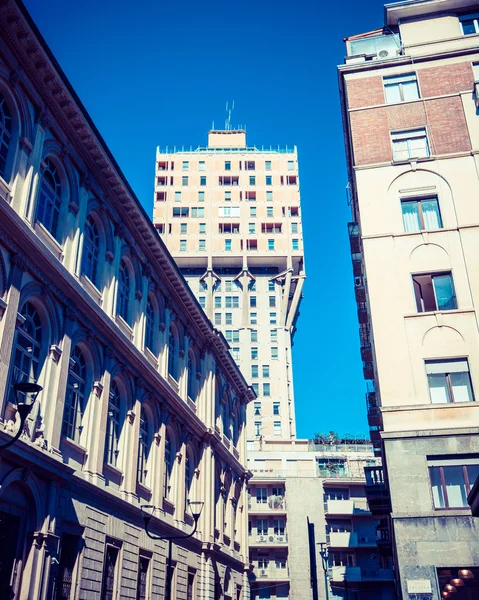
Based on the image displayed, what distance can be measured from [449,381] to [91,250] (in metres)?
13.7

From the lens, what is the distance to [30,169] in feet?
61.9

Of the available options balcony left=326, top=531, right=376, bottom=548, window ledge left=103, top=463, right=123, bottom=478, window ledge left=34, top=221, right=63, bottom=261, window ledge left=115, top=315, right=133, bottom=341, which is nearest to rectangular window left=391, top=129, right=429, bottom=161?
window ledge left=115, top=315, right=133, bottom=341

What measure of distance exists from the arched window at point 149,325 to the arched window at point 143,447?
3160 millimetres

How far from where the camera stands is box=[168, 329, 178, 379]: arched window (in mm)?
31578

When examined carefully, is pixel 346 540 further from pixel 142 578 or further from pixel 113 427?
pixel 113 427

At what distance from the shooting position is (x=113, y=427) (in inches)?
942

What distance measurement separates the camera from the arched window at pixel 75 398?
66.7 ft

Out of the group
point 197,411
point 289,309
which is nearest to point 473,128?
point 197,411

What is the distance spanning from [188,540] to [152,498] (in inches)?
186

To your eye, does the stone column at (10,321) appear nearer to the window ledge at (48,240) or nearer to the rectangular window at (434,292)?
the window ledge at (48,240)

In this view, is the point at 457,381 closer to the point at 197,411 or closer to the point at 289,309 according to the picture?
the point at 197,411

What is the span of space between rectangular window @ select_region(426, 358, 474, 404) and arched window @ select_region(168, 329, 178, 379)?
13.8m

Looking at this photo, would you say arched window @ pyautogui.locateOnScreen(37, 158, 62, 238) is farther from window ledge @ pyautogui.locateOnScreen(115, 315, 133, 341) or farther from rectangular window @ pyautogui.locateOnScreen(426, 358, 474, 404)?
rectangular window @ pyautogui.locateOnScreen(426, 358, 474, 404)

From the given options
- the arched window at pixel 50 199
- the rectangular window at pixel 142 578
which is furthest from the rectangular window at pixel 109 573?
the arched window at pixel 50 199
